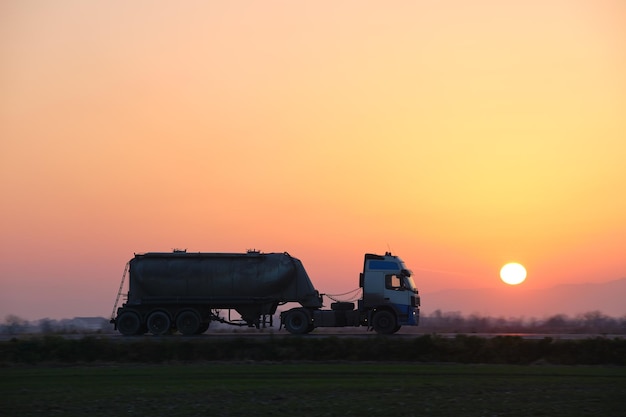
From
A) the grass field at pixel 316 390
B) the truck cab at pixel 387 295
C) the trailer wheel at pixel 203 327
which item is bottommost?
the grass field at pixel 316 390

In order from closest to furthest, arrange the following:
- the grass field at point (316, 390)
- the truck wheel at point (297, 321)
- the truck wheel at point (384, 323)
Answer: the grass field at point (316, 390) → the truck wheel at point (384, 323) → the truck wheel at point (297, 321)

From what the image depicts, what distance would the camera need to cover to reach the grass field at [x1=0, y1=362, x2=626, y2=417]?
21.3m

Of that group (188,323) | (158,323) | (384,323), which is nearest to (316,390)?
(384,323)

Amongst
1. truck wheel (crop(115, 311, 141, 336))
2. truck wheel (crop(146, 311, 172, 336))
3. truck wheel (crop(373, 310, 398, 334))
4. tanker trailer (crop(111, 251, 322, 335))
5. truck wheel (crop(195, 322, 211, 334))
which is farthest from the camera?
truck wheel (crop(195, 322, 211, 334))

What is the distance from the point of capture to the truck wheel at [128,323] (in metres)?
43.3

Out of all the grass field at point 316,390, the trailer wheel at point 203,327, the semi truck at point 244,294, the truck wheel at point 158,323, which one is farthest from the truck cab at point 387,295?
the grass field at point 316,390

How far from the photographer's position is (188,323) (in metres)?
43.3

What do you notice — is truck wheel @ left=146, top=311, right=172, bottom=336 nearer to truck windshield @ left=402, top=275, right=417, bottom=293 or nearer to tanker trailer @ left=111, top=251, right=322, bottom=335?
tanker trailer @ left=111, top=251, right=322, bottom=335

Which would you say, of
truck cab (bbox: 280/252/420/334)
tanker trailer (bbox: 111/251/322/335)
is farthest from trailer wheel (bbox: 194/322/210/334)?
truck cab (bbox: 280/252/420/334)

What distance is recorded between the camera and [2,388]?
2525 cm

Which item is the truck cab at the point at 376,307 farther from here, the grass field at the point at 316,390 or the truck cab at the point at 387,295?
the grass field at the point at 316,390

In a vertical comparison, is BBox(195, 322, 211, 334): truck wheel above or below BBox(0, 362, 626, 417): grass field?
above

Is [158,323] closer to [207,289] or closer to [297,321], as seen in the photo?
[207,289]

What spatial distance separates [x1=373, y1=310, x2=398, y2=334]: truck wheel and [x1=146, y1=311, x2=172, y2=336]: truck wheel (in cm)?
1083
